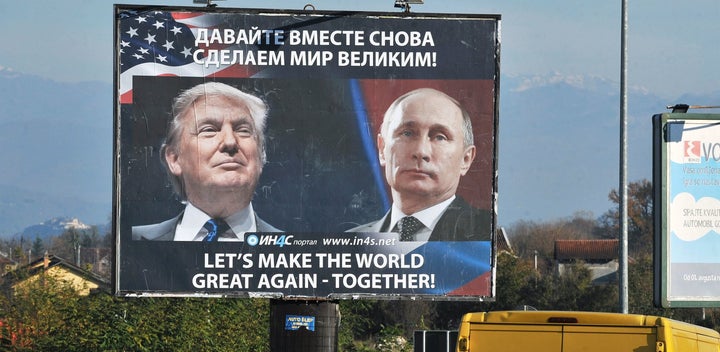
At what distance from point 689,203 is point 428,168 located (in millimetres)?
3826

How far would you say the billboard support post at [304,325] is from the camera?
1780 cm

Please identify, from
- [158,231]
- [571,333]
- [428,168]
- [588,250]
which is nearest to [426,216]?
[428,168]

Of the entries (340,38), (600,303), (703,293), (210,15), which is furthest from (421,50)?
(600,303)

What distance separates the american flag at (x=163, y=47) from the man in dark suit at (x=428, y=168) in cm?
204

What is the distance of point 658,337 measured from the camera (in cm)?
1232

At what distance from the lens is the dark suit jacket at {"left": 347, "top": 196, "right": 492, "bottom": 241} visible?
58.0 feet

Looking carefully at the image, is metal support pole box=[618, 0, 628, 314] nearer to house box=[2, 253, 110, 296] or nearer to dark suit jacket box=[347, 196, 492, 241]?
dark suit jacket box=[347, 196, 492, 241]

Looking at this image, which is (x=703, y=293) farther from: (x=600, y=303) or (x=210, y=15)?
(x=600, y=303)

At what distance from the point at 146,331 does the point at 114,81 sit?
429 inches

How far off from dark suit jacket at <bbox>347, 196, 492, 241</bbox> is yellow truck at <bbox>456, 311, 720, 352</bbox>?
4.47 meters

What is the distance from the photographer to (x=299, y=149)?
57.7 ft

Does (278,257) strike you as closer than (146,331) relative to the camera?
Yes

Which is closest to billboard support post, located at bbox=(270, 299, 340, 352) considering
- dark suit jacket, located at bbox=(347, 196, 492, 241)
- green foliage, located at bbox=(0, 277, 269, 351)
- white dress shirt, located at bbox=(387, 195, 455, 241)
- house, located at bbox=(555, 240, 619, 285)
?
white dress shirt, located at bbox=(387, 195, 455, 241)

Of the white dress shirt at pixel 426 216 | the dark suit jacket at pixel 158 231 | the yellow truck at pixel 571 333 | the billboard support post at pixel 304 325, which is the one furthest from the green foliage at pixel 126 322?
the yellow truck at pixel 571 333
